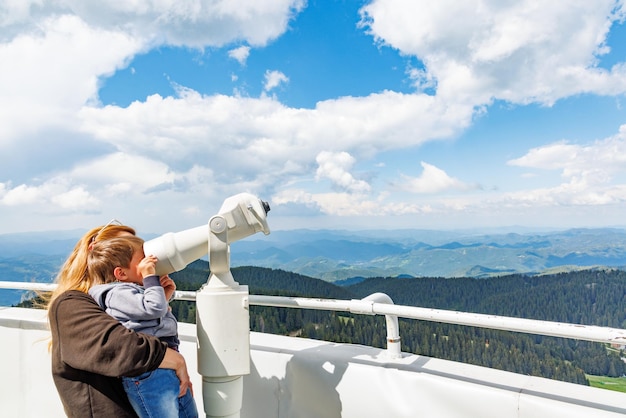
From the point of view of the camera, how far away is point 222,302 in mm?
1411

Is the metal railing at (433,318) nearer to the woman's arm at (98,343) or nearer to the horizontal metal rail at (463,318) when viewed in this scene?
the horizontal metal rail at (463,318)

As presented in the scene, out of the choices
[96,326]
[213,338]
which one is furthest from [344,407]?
[96,326]

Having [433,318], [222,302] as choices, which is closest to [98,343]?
[222,302]

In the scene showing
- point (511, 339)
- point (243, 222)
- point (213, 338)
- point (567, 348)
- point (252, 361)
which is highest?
point (243, 222)

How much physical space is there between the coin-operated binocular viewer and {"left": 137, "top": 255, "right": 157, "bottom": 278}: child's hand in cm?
6

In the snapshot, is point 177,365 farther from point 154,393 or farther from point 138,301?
point 138,301

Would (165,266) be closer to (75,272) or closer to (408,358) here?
(75,272)

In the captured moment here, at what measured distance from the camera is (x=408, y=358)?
1600mm

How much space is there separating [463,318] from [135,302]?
3.30ft

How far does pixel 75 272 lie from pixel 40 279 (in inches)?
45.3

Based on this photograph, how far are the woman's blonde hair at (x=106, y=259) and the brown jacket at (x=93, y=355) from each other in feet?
0.27

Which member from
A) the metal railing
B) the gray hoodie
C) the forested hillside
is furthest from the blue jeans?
the forested hillside

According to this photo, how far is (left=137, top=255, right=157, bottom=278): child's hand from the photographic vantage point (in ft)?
4.19

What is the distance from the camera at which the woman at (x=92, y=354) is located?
3.76 ft
